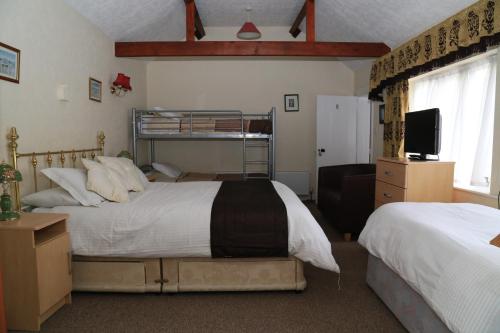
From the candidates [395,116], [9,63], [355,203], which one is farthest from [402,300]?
[9,63]

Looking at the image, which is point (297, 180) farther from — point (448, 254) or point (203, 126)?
point (448, 254)

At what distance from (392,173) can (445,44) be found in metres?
1.22

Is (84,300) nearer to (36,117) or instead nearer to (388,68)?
(36,117)

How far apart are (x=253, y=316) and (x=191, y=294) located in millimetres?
511

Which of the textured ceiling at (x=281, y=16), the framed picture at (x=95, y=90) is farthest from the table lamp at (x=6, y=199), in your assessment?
the textured ceiling at (x=281, y=16)

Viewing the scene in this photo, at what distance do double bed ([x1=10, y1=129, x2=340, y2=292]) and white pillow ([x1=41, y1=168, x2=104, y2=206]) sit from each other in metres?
0.06

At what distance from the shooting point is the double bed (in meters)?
2.15

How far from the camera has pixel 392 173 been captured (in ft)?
9.67

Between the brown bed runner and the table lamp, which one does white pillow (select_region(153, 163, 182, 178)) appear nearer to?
the brown bed runner

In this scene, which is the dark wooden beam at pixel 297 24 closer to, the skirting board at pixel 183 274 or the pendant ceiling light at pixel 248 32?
the pendant ceiling light at pixel 248 32

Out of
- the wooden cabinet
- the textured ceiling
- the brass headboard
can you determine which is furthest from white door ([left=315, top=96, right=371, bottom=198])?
the brass headboard

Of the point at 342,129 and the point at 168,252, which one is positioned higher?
the point at 342,129

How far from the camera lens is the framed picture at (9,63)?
214 cm

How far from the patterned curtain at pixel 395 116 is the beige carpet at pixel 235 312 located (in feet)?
6.63
